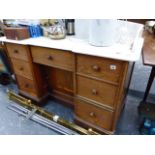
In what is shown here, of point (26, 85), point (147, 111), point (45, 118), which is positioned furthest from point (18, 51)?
point (147, 111)

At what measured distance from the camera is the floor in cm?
137

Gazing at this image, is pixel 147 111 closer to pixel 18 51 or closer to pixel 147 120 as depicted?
pixel 147 120

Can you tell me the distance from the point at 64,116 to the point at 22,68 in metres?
0.67

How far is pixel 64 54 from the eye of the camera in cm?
111

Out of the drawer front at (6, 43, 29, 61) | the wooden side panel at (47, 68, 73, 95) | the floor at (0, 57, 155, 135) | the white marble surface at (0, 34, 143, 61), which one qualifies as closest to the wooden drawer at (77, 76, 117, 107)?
the white marble surface at (0, 34, 143, 61)

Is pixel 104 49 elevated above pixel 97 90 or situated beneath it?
elevated above

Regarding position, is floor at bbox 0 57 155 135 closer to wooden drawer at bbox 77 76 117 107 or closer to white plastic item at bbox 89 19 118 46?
wooden drawer at bbox 77 76 117 107

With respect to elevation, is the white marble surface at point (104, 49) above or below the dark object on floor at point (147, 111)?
above

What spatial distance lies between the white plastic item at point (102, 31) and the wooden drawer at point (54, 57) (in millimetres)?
212

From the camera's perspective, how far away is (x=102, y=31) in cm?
95

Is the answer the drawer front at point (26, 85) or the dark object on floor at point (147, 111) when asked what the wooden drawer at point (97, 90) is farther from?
the drawer front at point (26, 85)

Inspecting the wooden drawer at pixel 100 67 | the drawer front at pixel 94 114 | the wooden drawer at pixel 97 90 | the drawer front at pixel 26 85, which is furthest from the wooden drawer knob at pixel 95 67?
the drawer front at pixel 26 85

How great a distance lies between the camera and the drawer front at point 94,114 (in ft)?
3.76
